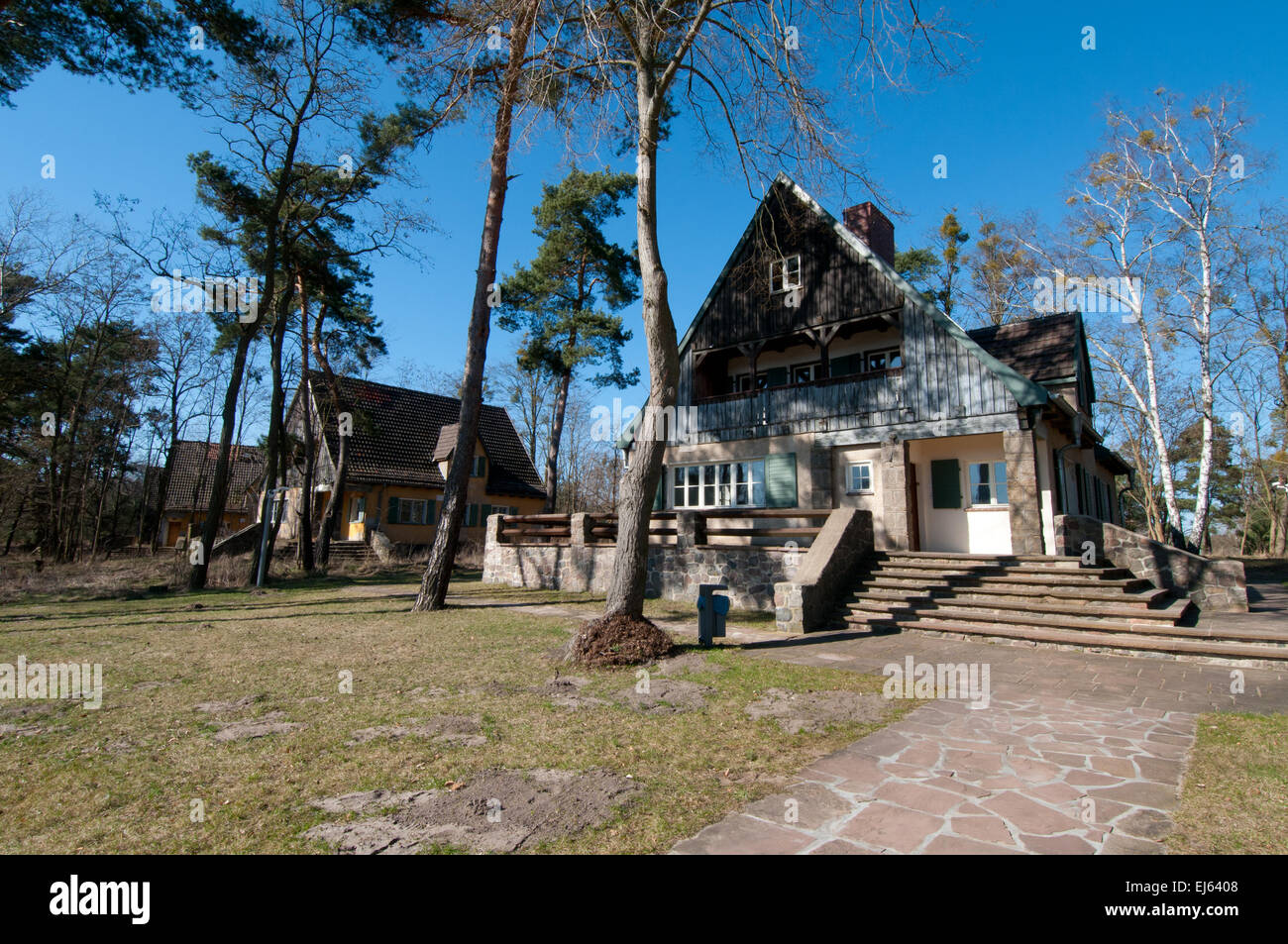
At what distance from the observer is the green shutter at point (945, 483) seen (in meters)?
14.8

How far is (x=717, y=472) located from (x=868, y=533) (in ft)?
18.0

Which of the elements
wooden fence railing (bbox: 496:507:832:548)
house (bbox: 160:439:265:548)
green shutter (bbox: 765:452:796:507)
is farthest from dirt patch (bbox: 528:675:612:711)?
house (bbox: 160:439:265:548)

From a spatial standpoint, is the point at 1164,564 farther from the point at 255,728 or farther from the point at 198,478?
the point at 198,478

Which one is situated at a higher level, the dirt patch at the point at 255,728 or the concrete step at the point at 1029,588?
the concrete step at the point at 1029,588

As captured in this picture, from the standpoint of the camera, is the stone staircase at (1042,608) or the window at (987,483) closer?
the stone staircase at (1042,608)

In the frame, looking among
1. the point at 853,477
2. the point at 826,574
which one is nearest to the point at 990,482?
the point at 853,477

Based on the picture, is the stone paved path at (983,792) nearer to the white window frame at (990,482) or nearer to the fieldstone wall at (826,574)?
the fieldstone wall at (826,574)

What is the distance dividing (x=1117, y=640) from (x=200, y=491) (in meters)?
44.5

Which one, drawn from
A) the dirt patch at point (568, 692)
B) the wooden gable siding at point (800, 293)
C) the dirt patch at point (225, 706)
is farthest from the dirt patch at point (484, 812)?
the wooden gable siding at point (800, 293)

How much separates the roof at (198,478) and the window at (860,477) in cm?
3579
